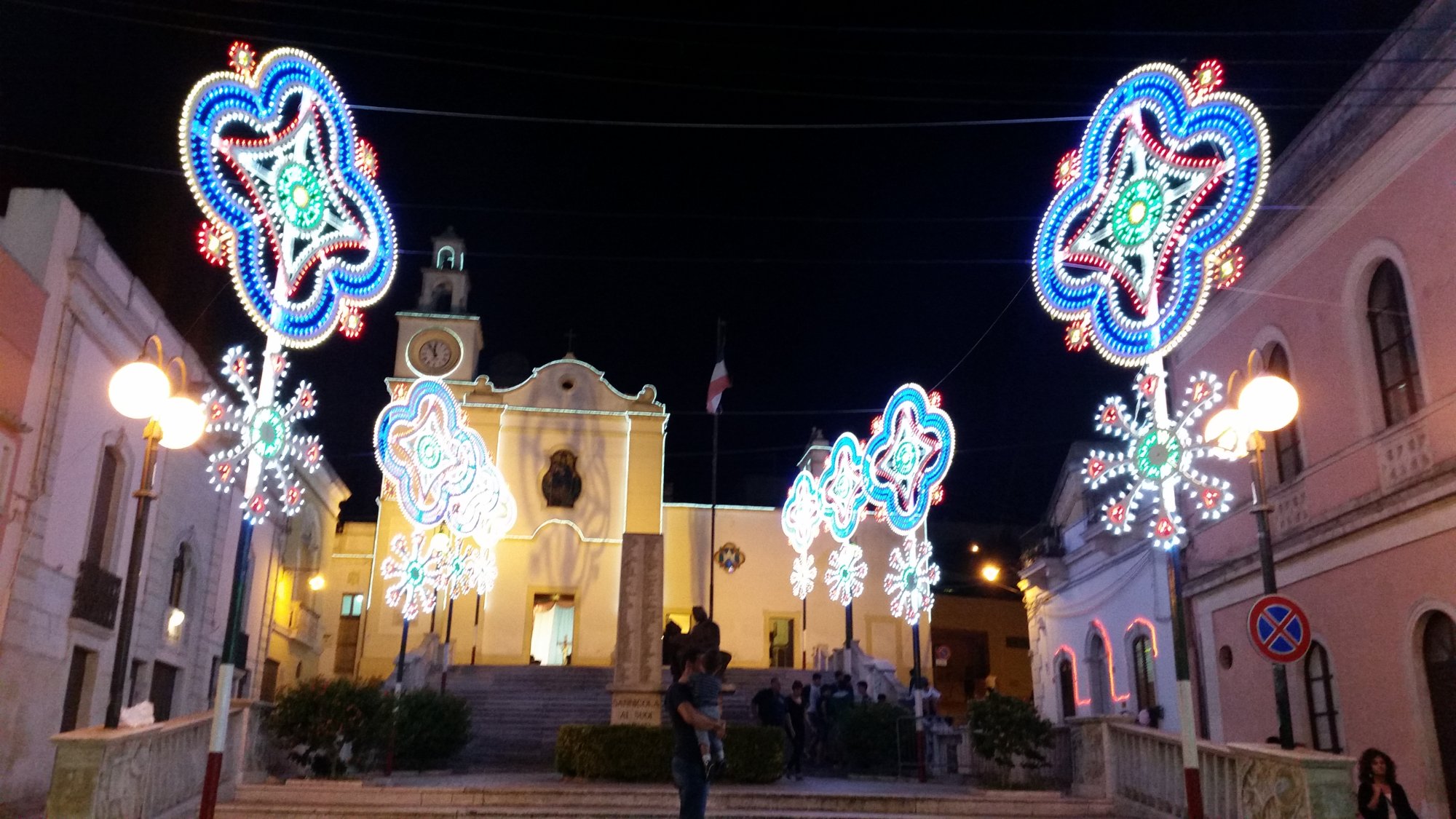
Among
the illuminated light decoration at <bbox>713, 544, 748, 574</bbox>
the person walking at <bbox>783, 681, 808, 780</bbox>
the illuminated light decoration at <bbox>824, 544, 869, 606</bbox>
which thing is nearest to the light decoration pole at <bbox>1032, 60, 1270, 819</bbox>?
the person walking at <bbox>783, 681, 808, 780</bbox>

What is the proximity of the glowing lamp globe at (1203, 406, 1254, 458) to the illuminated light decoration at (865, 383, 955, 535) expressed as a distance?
925 centimetres

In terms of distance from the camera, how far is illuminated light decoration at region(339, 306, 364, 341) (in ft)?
44.8

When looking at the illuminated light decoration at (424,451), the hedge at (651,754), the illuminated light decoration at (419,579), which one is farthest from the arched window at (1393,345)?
the illuminated light decoration at (424,451)

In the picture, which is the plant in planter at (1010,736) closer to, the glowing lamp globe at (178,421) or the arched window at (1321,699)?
the arched window at (1321,699)

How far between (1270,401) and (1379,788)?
405 centimetres

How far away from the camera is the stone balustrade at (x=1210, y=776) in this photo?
389 inches

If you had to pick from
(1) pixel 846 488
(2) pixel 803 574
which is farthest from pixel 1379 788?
(2) pixel 803 574

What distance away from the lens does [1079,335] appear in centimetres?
1335

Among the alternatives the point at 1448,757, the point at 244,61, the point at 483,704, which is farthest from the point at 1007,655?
the point at 244,61

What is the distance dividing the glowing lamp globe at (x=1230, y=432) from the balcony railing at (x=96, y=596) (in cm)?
1672

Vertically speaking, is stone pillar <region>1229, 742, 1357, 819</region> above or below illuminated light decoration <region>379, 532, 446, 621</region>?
below

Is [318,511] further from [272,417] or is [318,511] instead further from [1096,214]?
[1096,214]

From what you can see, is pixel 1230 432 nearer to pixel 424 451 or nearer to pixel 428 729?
pixel 428 729

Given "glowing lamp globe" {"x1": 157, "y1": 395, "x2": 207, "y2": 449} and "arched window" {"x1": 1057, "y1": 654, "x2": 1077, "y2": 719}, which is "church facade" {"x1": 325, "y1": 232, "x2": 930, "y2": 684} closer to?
"arched window" {"x1": 1057, "y1": 654, "x2": 1077, "y2": 719}
